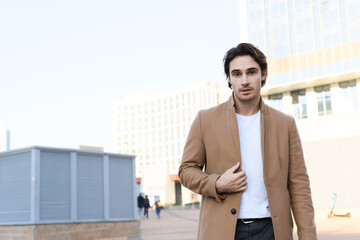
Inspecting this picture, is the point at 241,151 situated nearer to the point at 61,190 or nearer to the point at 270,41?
the point at 61,190

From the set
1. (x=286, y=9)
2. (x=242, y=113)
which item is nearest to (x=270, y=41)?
(x=286, y=9)

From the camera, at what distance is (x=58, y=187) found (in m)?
13.7

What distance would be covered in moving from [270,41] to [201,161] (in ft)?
152

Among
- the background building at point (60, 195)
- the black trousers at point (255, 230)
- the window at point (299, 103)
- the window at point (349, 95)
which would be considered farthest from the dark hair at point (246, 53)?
the window at point (299, 103)

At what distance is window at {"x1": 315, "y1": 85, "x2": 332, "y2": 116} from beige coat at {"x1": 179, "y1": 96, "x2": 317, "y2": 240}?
4474 cm

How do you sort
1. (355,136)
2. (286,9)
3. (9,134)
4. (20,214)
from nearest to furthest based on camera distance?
(20,214) < (355,136) < (286,9) < (9,134)

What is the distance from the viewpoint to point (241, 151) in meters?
2.44

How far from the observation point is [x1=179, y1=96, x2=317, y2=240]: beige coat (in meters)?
2.33

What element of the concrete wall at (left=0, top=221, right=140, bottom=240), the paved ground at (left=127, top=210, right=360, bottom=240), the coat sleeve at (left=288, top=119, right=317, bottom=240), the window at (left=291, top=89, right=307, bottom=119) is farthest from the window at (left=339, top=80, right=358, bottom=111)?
the coat sleeve at (left=288, top=119, right=317, bottom=240)

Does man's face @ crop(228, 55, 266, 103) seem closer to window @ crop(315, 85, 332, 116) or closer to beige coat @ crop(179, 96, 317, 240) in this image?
beige coat @ crop(179, 96, 317, 240)

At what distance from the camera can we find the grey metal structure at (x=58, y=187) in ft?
43.0

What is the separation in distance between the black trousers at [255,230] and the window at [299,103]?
46.0 m

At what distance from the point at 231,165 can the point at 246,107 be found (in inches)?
13.2

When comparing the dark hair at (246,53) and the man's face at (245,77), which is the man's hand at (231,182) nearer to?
the man's face at (245,77)
